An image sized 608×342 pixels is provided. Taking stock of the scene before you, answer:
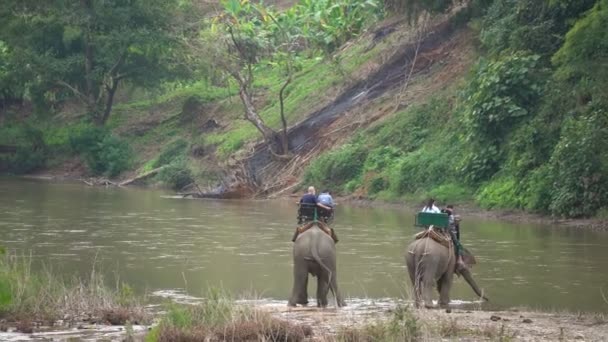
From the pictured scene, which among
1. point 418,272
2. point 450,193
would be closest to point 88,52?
point 450,193

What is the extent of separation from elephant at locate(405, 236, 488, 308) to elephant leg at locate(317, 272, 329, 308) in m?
1.31

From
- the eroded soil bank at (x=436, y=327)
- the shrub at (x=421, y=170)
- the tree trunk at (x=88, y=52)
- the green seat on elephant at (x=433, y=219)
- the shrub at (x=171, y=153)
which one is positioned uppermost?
the tree trunk at (x=88, y=52)

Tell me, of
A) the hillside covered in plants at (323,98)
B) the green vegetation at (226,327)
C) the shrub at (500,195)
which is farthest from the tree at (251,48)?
the green vegetation at (226,327)

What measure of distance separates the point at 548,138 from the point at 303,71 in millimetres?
23682

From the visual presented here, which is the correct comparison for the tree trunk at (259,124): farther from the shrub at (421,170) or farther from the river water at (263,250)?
the shrub at (421,170)

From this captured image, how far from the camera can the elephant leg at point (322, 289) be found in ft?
61.8

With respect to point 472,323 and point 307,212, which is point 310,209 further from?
point 472,323

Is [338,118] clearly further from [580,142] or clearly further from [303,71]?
[580,142]

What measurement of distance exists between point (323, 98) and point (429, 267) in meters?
33.7

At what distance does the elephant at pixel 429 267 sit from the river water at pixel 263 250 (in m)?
0.83

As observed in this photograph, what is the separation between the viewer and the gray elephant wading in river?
18688 mm

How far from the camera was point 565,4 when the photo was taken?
120ft

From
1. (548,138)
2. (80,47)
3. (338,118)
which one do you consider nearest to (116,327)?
(548,138)

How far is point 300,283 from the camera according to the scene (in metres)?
18.8
